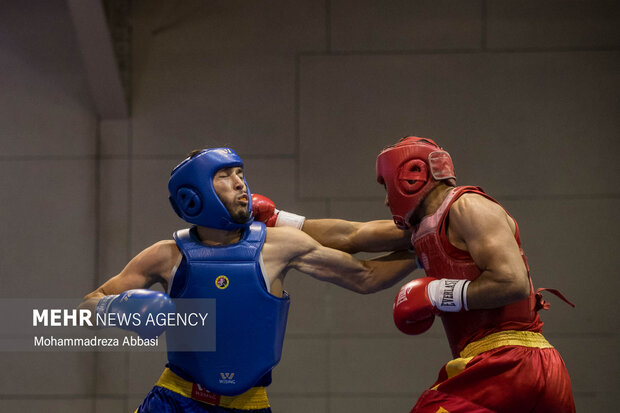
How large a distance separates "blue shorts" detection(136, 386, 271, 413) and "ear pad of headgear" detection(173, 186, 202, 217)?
86 centimetres

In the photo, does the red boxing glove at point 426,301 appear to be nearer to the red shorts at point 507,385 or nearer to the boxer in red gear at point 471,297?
the boxer in red gear at point 471,297

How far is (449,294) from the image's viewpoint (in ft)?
9.62

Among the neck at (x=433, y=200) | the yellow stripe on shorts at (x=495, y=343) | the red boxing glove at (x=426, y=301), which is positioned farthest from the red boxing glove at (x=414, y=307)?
the neck at (x=433, y=200)

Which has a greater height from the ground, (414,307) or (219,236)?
(219,236)

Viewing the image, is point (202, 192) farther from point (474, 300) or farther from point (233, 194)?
point (474, 300)

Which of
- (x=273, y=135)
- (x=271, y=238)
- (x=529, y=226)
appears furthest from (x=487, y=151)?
(x=271, y=238)

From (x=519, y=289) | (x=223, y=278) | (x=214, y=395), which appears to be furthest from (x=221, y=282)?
(x=519, y=289)

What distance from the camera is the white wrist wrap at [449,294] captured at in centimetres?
291

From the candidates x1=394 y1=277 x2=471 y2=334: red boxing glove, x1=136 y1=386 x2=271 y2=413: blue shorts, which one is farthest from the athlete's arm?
x1=136 y1=386 x2=271 y2=413: blue shorts

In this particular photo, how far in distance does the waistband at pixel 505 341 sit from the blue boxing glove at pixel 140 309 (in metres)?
1.35

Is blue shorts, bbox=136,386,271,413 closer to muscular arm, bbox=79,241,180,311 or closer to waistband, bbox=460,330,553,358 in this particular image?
muscular arm, bbox=79,241,180,311

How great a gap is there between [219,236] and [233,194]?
24 cm

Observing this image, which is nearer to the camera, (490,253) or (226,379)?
(490,253)

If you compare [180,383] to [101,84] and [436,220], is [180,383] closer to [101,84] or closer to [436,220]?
[436,220]
